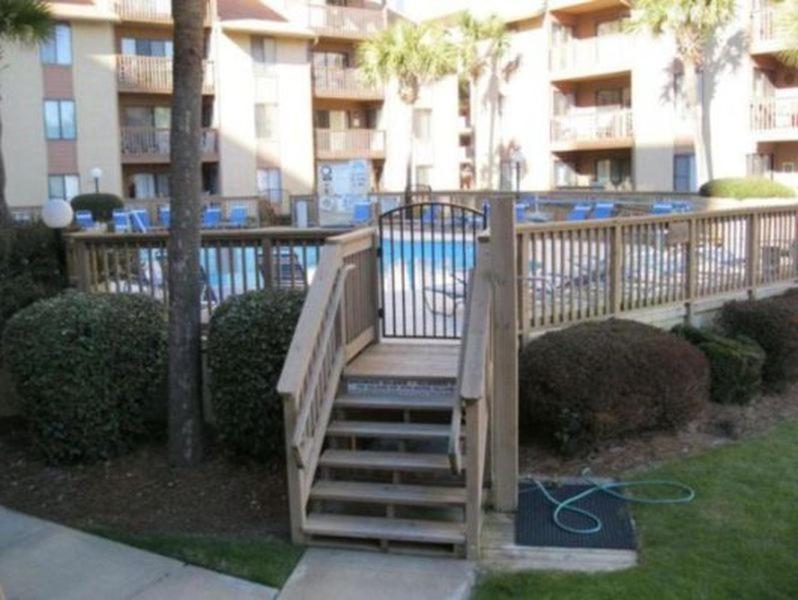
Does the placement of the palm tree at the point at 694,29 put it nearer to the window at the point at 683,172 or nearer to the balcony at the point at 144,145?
the window at the point at 683,172

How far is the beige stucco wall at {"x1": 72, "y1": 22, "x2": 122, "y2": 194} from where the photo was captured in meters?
34.0

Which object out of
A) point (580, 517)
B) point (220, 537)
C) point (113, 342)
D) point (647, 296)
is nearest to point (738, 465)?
point (580, 517)

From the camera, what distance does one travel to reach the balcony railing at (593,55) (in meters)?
31.9

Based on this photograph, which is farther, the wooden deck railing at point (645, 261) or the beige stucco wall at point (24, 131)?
the beige stucco wall at point (24, 131)

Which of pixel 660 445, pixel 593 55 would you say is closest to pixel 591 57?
pixel 593 55

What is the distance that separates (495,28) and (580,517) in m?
32.3

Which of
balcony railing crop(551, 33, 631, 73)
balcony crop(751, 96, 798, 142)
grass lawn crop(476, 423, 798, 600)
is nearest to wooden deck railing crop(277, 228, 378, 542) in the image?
grass lawn crop(476, 423, 798, 600)

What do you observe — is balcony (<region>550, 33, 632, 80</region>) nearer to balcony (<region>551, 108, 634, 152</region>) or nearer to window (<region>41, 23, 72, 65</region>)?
balcony (<region>551, 108, 634, 152</region>)

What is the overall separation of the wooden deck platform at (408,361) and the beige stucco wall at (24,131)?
28401 mm

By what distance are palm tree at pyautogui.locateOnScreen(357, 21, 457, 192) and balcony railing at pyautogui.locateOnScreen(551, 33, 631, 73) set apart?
16.9 ft

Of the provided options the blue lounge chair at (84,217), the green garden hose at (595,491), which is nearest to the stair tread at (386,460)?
the green garden hose at (595,491)

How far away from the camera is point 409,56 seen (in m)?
37.4

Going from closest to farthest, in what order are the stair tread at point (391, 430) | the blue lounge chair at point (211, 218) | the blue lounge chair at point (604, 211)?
1. the stair tread at point (391, 430)
2. the blue lounge chair at point (604, 211)
3. the blue lounge chair at point (211, 218)

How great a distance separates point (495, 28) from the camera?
3647 centimetres
